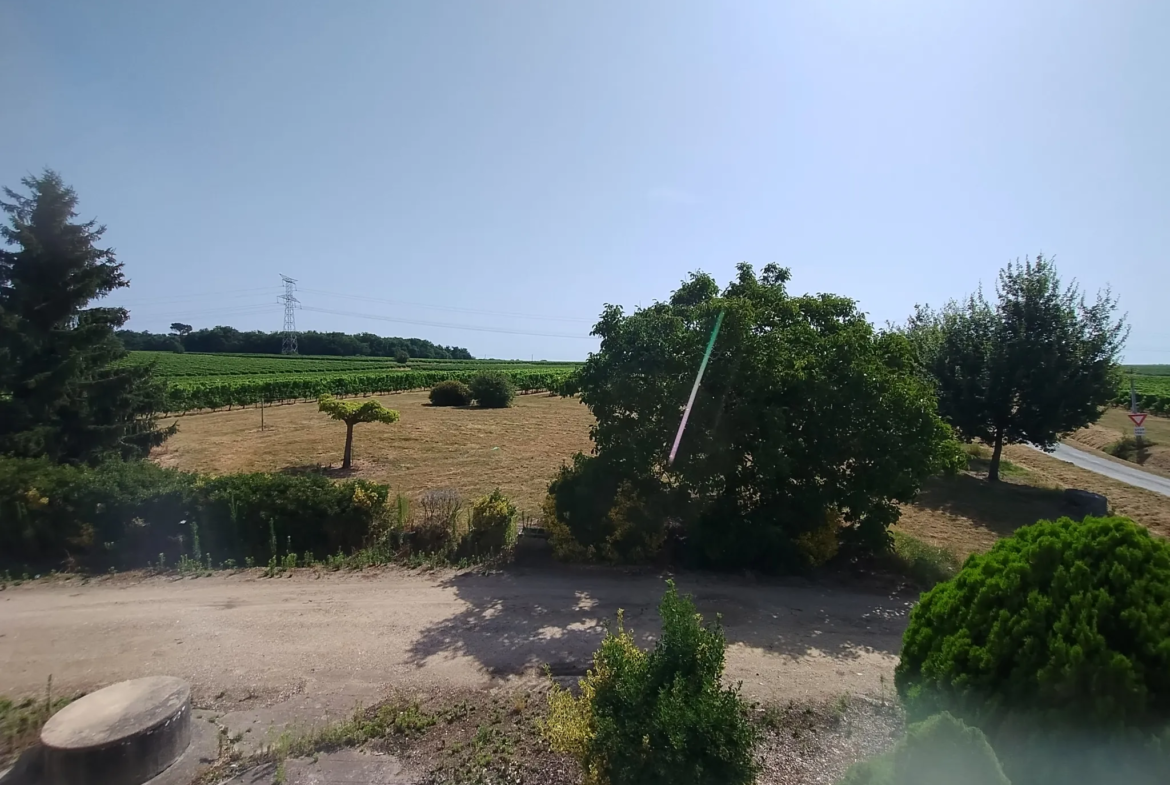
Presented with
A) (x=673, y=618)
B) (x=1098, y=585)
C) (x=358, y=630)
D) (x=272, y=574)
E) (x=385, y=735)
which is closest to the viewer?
(x=1098, y=585)

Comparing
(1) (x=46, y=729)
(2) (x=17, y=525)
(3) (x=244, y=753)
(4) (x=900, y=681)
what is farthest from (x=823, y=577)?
(2) (x=17, y=525)

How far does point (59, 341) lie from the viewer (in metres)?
15.0

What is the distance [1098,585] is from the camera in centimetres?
332

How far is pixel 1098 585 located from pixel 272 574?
906cm

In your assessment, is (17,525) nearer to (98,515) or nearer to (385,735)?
(98,515)

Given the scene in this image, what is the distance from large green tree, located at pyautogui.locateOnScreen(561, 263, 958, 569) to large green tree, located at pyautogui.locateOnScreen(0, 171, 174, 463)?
43.2 feet

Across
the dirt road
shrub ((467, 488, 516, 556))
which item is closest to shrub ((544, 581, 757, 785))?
the dirt road

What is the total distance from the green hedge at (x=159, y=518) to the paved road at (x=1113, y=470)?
66.5ft

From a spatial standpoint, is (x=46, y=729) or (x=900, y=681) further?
(x=46, y=729)

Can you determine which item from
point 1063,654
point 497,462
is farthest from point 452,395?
point 1063,654

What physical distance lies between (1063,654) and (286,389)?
1805 inches

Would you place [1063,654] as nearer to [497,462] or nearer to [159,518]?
[159,518]

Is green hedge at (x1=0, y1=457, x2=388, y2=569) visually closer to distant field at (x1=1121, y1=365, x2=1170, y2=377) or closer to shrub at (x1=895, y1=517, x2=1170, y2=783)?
shrub at (x1=895, y1=517, x2=1170, y2=783)

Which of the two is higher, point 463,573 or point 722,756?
point 722,756
